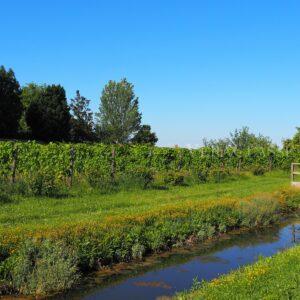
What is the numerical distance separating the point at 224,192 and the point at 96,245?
1451 cm

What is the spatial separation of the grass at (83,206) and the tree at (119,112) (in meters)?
67.9

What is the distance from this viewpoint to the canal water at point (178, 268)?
10484mm

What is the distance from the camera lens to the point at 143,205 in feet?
61.2

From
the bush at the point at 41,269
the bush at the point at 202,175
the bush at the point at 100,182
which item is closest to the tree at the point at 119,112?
the bush at the point at 202,175

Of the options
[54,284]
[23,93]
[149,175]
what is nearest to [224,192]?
[149,175]

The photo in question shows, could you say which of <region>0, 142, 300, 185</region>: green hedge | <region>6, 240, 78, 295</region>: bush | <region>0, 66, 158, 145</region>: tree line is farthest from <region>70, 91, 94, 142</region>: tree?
<region>6, 240, 78, 295</region>: bush

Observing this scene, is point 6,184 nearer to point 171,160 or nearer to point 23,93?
point 171,160

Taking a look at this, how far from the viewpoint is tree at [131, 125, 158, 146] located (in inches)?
3703

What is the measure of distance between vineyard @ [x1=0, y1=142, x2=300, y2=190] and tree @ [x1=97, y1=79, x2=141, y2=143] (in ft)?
162

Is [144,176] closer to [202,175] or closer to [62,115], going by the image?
[202,175]

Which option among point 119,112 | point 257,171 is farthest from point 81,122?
point 257,171

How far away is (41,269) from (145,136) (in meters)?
86.1

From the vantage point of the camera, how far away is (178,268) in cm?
1262

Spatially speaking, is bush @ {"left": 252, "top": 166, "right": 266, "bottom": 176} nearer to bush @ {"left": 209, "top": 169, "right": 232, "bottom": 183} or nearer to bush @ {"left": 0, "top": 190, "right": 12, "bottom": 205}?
bush @ {"left": 209, "top": 169, "right": 232, "bottom": 183}
